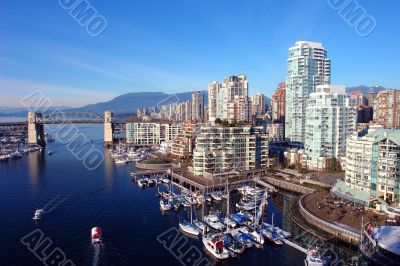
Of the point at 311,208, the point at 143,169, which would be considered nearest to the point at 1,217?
the point at 143,169

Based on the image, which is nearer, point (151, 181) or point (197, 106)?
point (151, 181)

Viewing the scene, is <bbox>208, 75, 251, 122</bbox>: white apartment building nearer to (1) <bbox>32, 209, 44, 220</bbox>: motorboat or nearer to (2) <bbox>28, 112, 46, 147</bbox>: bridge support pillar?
(1) <bbox>32, 209, 44, 220</bbox>: motorboat

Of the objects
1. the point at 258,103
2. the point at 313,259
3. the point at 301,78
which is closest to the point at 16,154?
the point at 301,78

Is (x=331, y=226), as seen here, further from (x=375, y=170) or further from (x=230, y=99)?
(x=230, y=99)

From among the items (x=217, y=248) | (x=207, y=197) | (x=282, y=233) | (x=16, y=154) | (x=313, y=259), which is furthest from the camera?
(x=16, y=154)

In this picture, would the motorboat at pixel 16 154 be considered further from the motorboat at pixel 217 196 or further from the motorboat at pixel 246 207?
the motorboat at pixel 246 207

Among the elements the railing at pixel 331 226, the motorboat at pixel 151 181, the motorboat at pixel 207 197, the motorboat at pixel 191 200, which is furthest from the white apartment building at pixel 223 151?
the railing at pixel 331 226
